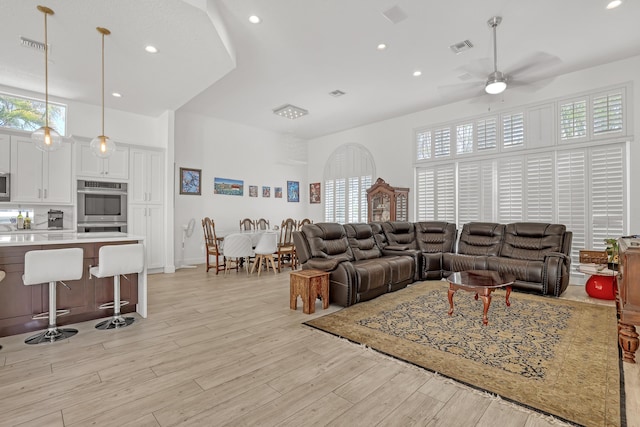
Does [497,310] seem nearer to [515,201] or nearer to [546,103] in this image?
[515,201]

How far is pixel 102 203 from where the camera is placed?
18.5 ft

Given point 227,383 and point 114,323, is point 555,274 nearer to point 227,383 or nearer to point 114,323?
point 227,383

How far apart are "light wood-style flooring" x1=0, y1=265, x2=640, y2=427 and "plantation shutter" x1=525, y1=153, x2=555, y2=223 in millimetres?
3686

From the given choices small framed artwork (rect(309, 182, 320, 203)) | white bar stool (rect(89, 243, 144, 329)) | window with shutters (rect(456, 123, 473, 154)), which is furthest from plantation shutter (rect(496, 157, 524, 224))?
white bar stool (rect(89, 243, 144, 329))

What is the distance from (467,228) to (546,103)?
2532 millimetres

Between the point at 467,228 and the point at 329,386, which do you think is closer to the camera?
the point at 329,386

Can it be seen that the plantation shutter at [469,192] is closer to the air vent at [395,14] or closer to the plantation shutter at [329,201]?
the plantation shutter at [329,201]

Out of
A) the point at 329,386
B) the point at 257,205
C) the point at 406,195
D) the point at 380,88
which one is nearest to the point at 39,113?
the point at 257,205

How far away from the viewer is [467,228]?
5.77 m

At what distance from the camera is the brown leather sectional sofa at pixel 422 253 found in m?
4.06

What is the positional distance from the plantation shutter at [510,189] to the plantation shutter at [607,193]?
3.31ft

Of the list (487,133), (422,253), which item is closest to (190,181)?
(422,253)

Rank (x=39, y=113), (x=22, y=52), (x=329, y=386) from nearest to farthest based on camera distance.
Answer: (x=329, y=386) → (x=22, y=52) → (x=39, y=113)

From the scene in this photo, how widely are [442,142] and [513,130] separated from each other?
1.33 metres
